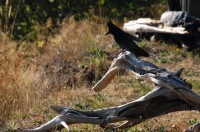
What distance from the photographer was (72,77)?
8.23m

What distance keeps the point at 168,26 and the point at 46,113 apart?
452 centimetres

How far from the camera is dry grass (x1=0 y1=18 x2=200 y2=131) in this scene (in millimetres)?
6000

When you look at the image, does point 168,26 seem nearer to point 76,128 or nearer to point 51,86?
point 51,86

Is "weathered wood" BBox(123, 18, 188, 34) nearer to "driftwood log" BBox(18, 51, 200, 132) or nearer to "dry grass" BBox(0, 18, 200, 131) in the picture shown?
"dry grass" BBox(0, 18, 200, 131)

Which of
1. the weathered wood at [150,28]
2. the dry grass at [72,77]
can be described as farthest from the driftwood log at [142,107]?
the weathered wood at [150,28]

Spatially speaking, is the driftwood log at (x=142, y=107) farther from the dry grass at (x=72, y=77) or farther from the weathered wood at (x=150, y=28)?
the weathered wood at (x=150, y=28)

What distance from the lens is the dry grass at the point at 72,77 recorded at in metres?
6.00

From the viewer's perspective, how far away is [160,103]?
4820 mm

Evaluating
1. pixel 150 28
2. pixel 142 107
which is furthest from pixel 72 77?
pixel 142 107

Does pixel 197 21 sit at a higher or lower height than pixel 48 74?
higher

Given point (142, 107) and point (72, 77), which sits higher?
point (142, 107)

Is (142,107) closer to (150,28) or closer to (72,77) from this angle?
(72,77)

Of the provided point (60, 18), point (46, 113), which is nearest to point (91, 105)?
point (46, 113)

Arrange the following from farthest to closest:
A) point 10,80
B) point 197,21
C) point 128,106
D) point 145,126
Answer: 1. point 197,21
2. point 10,80
3. point 145,126
4. point 128,106
